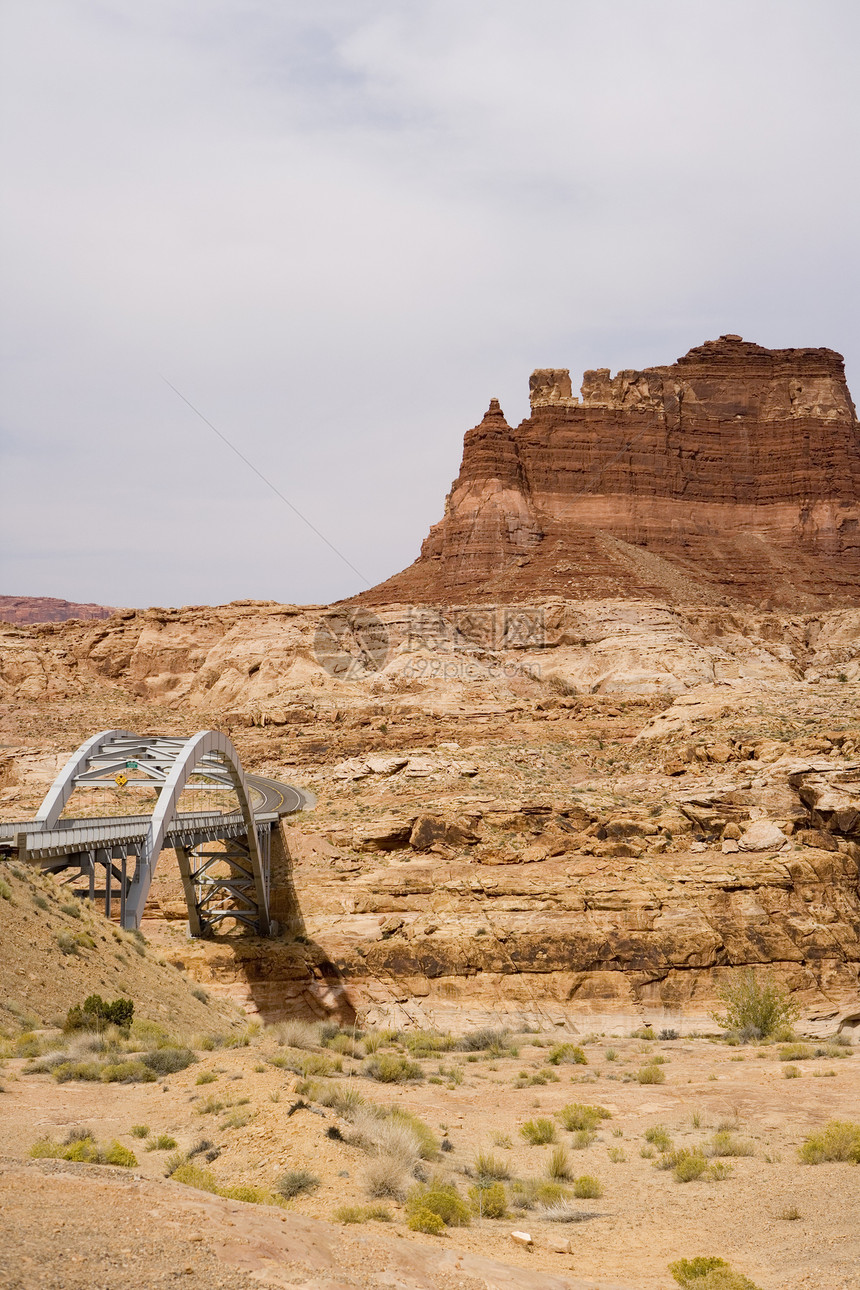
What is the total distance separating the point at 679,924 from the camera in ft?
115

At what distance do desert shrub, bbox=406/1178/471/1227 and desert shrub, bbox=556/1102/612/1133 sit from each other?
236 inches

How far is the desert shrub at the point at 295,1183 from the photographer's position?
10.3 meters

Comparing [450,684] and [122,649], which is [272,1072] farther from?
[122,649]

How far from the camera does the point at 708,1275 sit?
30.6 feet

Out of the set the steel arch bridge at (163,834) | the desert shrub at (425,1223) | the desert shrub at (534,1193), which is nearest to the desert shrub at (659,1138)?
the desert shrub at (534,1193)

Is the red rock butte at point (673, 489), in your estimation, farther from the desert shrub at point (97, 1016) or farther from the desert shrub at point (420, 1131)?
the desert shrub at point (420, 1131)

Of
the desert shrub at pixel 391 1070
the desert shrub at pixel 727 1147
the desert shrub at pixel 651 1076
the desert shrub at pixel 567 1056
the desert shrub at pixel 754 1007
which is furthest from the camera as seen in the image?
the desert shrub at pixel 754 1007

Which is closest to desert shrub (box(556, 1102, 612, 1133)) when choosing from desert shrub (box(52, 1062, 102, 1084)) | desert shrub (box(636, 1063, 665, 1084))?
desert shrub (box(636, 1063, 665, 1084))

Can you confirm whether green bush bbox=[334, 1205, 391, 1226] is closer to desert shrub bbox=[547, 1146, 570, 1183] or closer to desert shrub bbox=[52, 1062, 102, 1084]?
desert shrub bbox=[547, 1146, 570, 1183]

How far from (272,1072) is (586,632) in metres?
64.3

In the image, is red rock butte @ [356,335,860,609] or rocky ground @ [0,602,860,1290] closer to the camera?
rocky ground @ [0,602,860,1290]

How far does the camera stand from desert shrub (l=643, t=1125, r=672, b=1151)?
49.6ft

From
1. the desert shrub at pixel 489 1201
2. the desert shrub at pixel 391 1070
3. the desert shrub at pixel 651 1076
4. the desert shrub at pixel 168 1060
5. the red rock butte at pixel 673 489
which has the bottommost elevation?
the desert shrub at pixel 651 1076

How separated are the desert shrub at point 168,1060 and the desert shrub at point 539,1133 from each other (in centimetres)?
521
